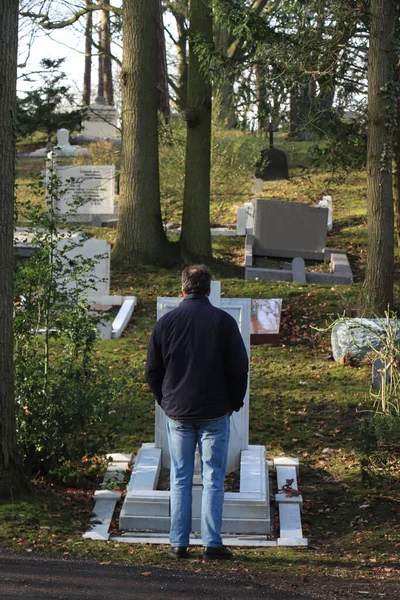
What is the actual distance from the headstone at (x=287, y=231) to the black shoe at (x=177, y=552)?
12977 mm

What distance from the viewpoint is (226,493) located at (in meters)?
6.85

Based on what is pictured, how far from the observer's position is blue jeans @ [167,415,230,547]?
19.1ft

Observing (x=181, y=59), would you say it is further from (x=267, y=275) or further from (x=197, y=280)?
(x=197, y=280)

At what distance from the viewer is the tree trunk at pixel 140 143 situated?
1599 centimetres

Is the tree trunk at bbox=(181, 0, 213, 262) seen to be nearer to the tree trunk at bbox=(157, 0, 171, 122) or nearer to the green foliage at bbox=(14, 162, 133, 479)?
the green foliage at bbox=(14, 162, 133, 479)

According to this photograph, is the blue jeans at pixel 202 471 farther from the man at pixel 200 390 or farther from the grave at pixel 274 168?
the grave at pixel 274 168

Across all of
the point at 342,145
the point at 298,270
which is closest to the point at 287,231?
the point at 298,270

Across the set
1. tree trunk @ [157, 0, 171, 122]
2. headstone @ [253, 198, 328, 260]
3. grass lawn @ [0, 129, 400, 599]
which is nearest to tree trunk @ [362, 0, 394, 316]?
grass lawn @ [0, 129, 400, 599]

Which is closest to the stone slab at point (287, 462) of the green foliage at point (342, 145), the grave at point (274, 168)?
the green foliage at point (342, 145)

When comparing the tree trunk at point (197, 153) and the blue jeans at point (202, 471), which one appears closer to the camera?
the blue jeans at point (202, 471)

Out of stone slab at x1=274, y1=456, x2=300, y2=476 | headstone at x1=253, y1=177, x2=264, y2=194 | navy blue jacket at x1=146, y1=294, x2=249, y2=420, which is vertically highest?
headstone at x1=253, y1=177, x2=264, y2=194

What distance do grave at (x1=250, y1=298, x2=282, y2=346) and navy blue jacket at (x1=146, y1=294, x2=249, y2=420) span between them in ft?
21.0

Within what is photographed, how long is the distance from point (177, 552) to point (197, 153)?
11538 millimetres

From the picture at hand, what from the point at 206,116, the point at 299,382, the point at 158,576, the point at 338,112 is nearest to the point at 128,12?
the point at 206,116
